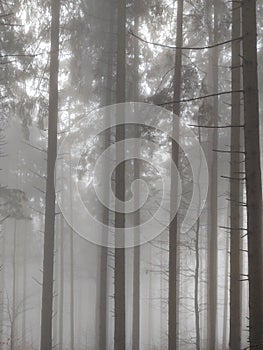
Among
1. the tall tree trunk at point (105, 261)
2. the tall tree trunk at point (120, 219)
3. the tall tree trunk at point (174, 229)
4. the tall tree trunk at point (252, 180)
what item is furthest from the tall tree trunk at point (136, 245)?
the tall tree trunk at point (252, 180)

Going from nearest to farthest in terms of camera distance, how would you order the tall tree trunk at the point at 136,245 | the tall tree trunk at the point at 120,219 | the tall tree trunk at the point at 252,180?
the tall tree trunk at the point at 252,180, the tall tree trunk at the point at 120,219, the tall tree trunk at the point at 136,245

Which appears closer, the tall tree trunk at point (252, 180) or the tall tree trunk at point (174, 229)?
the tall tree trunk at point (252, 180)

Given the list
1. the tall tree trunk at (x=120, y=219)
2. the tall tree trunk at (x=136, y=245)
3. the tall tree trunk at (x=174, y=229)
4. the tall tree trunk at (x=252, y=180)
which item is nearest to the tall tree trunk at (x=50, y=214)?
the tall tree trunk at (x=120, y=219)

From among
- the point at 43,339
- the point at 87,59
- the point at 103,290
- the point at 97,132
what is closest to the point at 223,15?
the point at 87,59

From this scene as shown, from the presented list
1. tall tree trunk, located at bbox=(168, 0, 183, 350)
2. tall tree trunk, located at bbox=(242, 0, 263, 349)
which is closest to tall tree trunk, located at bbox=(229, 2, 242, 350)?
tall tree trunk, located at bbox=(168, 0, 183, 350)

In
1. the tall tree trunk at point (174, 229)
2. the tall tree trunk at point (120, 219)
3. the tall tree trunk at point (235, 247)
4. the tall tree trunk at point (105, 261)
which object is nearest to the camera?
the tall tree trunk at point (235, 247)

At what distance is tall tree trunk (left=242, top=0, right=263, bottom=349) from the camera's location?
6.56 meters

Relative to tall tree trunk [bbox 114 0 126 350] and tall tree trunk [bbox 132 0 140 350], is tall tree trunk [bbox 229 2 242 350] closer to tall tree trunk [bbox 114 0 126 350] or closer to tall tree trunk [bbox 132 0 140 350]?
tall tree trunk [bbox 114 0 126 350]

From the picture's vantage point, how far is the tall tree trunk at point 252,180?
6.56 metres

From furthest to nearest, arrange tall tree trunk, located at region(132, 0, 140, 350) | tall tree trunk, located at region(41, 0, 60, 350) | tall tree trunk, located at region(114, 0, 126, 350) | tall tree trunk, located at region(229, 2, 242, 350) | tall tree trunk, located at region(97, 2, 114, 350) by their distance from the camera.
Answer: tall tree trunk, located at region(132, 0, 140, 350) → tall tree trunk, located at region(97, 2, 114, 350) → tall tree trunk, located at region(41, 0, 60, 350) → tall tree trunk, located at region(114, 0, 126, 350) → tall tree trunk, located at region(229, 2, 242, 350)

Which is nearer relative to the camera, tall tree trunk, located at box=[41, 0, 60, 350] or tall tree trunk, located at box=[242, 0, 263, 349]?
tall tree trunk, located at box=[242, 0, 263, 349]

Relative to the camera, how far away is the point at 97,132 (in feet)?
62.9

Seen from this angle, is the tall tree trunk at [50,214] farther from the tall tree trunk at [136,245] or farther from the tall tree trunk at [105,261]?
the tall tree trunk at [136,245]

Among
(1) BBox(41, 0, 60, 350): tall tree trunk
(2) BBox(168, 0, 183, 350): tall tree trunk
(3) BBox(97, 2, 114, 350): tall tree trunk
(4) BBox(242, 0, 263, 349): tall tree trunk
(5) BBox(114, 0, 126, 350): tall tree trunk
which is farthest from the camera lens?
(3) BBox(97, 2, 114, 350): tall tree trunk
